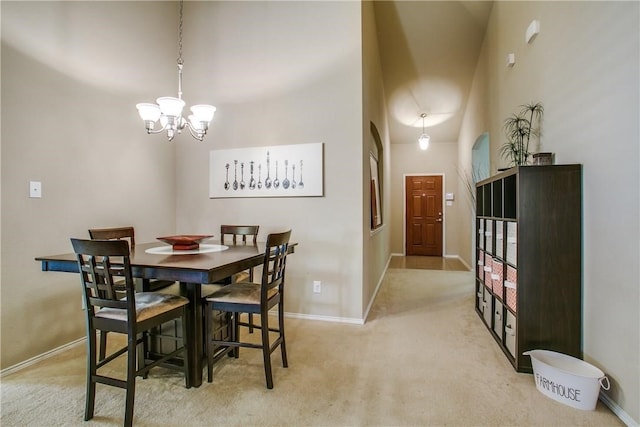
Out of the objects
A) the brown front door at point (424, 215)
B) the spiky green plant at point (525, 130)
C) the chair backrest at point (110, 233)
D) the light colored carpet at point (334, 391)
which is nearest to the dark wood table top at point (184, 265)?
the chair backrest at point (110, 233)

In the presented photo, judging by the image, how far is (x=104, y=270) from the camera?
1628mm

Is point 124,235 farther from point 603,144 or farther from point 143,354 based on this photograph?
point 603,144

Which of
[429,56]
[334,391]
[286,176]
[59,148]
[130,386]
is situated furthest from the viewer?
[429,56]

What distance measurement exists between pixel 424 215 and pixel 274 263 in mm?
6286

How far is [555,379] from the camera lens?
1821 millimetres

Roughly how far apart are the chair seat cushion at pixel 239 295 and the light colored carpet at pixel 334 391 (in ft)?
1.68

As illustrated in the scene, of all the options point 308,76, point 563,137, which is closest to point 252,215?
point 308,76

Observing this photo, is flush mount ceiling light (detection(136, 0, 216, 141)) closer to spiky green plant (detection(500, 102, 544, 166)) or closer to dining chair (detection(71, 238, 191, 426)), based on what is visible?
dining chair (detection(71, 238, 191, 426))

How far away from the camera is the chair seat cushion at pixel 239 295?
2.01 meters

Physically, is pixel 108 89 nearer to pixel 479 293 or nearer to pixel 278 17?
pixel 278 17

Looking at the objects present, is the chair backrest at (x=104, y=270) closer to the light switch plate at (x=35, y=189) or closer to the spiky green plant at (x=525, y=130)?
the light switch plate at (x=35, y=189)

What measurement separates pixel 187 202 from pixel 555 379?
3528 millimetres

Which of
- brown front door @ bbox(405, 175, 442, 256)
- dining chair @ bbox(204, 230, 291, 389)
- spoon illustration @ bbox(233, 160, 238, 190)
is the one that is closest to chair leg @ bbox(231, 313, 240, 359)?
dining chair @ bbox(204, 230, 291, 389)

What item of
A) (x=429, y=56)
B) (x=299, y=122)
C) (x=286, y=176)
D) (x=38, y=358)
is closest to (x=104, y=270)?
(x=38, y=358)
